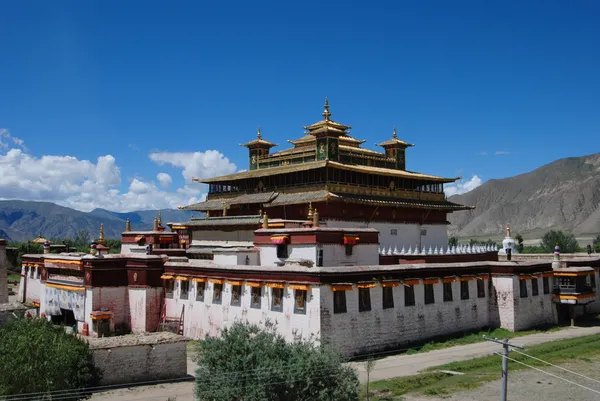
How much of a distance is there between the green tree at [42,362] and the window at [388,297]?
41.4 feet

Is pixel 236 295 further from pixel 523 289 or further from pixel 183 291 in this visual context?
pixel 523 289

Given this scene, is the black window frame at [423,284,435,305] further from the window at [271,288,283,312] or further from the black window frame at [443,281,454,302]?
the window at [271,288,283,312]

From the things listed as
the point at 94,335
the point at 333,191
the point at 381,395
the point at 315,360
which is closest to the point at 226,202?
the point at 333,191

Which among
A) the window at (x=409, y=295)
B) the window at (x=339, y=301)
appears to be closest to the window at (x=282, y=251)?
the window at (x=409, y=295)

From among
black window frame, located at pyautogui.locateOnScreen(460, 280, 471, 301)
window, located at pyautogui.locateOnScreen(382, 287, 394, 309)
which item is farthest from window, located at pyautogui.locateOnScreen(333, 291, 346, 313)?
black window frame, located at pyautogui.locateOnScreen(460, 280, 471, 301)

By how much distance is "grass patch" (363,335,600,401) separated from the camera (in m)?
22.0

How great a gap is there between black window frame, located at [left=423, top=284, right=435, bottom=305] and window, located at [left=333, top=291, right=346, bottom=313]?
580 cm

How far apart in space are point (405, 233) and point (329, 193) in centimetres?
894

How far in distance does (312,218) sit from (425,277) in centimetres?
741

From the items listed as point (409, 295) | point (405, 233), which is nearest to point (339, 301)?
point (409, 295)

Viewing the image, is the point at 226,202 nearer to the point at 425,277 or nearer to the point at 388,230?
the point at 388,230

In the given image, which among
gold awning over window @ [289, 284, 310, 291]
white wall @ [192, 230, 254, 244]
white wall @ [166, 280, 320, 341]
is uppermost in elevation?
white wall @ [192, 230, 254, 244]

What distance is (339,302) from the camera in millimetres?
25484

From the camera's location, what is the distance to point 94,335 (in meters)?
31.7
